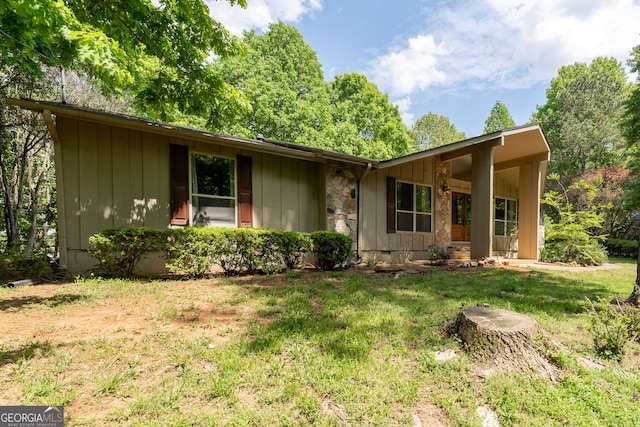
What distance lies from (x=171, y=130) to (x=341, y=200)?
442 cm

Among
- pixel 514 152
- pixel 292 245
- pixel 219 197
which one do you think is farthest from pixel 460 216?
pixel 219 197

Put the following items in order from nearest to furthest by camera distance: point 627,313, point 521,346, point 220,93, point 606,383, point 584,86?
point 606,383, point 521,346, point 627,313, point 220,93, point 584,86

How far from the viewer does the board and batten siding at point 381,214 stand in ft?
27.6

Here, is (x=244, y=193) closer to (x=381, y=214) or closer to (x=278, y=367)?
(x=381, y=214)

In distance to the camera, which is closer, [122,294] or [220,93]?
[122,294]

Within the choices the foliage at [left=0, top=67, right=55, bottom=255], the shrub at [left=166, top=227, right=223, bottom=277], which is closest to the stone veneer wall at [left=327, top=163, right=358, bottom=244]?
the shrub at [left=166, top=227, right=223, bottom=277]

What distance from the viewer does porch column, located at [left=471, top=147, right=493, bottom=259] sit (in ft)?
25.3

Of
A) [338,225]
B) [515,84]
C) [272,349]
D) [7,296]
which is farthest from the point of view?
[515,84]

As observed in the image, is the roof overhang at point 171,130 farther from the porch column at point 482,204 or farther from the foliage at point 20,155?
the foliage at point 20,155

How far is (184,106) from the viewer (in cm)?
646

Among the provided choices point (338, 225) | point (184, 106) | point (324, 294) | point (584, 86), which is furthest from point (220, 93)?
point (584, 86)

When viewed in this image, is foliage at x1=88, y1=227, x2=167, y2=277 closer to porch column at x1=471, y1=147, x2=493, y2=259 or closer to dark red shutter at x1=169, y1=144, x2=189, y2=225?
dark red shutter at x1=169, y1=144, x2=189, y2=225

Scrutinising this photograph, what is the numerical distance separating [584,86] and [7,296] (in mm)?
27356

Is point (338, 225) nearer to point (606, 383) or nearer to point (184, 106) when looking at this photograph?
point (184, 106)
